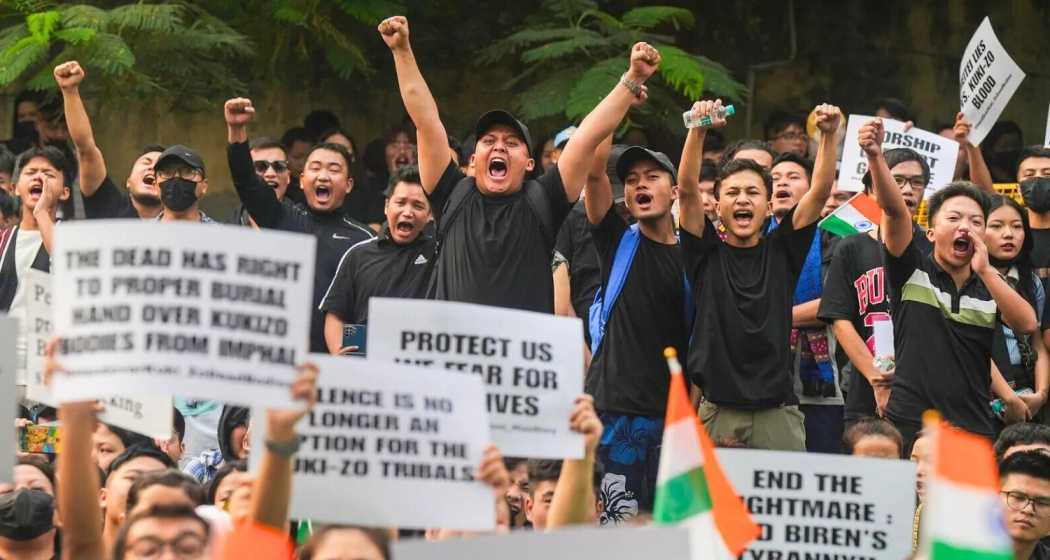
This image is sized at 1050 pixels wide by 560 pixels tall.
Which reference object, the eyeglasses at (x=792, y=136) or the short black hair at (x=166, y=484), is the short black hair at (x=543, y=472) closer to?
the short black hair at (x=166, y=484)

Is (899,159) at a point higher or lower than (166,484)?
higher

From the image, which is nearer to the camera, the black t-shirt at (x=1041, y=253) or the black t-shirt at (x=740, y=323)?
the black t-shirt at (x=740, y=323)

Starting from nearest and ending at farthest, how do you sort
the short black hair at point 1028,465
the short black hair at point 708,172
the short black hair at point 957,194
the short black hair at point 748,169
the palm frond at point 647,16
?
1. the short black hair at point 1028,465
2. the short black hair at point 748,169
3. the short black hair at point 957,194
4. the short black hair at point 708,172
5. the palm frond at point 647,16

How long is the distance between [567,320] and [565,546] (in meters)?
1.58

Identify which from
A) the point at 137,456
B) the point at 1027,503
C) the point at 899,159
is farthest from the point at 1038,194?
the point at 137,456

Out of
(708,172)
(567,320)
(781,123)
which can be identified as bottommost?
(567,320)

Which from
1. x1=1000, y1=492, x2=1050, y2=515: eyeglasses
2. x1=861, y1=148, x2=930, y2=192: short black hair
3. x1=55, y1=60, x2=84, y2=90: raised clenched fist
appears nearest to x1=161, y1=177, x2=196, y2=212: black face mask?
x1=55, y1=60, x2=84, y2=90: raised clenched fist

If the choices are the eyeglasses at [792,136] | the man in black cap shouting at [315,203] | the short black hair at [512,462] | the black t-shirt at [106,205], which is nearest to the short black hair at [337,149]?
the man in black cap shouting at [315,203]

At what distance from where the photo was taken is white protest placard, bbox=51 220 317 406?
5703 millimetres

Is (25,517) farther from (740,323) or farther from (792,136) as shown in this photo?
(792,136)

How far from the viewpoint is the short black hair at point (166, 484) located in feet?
22.0

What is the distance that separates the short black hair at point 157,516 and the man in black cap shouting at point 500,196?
242cm

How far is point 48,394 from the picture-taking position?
23.3 feet

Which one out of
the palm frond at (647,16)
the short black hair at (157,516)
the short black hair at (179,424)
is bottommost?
the short black hair at (157,516)
